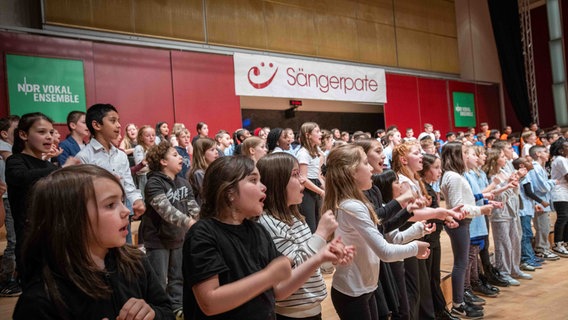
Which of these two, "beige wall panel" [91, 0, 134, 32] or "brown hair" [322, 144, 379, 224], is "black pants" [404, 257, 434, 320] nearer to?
"brown hair" [322, 144, 379, 224]

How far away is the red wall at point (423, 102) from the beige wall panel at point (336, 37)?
1.23 metres

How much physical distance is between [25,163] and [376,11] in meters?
10.5

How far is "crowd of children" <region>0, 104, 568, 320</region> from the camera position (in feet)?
3.74

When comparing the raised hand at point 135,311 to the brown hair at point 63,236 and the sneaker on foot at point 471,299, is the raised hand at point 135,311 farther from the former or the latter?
the sneaker on foot at point 471,299

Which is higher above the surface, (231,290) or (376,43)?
(376,43)

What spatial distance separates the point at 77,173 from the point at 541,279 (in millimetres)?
4727

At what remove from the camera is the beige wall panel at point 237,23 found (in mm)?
8672

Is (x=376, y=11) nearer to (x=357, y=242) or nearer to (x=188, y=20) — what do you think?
(x=188, y=20)

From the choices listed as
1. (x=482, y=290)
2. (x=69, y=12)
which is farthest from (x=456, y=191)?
(x=69, y=12)

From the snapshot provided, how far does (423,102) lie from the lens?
39.4 ft

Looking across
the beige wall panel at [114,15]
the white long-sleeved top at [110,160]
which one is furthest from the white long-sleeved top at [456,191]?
the beige wall panel at [114,15]

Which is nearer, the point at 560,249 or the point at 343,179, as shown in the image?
the point at 343,179

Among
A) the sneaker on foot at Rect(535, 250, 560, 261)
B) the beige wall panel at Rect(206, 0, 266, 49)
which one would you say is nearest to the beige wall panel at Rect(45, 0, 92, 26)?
the beige wall panel at Rect(206, 0, 266, 49)

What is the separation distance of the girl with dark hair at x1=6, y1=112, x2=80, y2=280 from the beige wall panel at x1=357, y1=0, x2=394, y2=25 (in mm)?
9716
